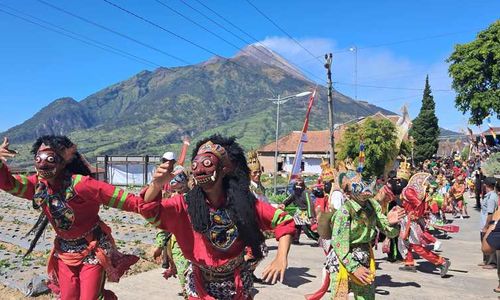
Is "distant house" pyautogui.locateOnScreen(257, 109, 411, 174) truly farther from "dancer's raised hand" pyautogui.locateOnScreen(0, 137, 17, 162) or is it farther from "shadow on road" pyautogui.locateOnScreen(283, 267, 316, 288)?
"dancer's raised hand" pyautogui.locateOnScreen(0, 137, 17, 162)

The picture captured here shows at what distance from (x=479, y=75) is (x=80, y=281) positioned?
29572 millimetres

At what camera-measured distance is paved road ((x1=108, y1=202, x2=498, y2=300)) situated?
714 cm

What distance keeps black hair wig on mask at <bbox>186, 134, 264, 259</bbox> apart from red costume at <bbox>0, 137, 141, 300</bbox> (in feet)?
3.97

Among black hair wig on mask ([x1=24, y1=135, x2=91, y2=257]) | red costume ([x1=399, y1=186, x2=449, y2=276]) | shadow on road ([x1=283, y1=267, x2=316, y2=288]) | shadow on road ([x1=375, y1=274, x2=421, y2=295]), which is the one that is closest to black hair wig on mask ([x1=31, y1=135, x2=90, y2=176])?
black hair wig on mask ([x1=24, y1=135, x2=91, y2=257])

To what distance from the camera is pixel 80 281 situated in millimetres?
4363

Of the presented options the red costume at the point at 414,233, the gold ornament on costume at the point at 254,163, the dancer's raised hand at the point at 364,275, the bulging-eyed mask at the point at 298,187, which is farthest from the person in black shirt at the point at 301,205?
the dancer's raised hand at the point at 364,275

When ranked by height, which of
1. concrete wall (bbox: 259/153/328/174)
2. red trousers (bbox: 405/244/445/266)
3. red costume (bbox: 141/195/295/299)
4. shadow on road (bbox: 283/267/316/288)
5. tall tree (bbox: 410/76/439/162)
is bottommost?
shadow on road (bbox: 283/267/316/288)

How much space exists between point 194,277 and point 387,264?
700 cm

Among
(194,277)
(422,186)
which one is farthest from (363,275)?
(422,186)

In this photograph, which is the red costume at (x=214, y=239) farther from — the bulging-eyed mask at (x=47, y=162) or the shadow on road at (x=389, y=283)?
the shadow on road at (x=389, y=283)

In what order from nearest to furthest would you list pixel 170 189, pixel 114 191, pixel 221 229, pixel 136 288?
1. pixel 221 229
2. pixel 114 191
3. pixel 170 189
4. pixel 136 288

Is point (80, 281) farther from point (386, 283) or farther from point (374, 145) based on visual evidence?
point (374, 145)

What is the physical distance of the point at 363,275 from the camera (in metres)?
4.83

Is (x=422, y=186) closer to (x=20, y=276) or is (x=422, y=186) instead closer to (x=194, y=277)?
(x=194, y=277)
